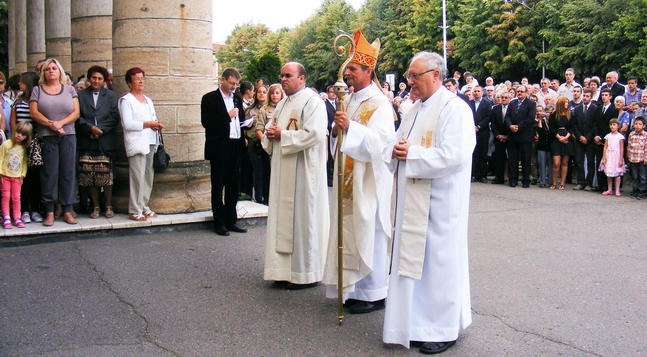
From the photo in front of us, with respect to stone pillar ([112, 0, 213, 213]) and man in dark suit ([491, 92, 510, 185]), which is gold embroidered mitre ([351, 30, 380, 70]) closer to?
stone pillar ([112, 0, 213, 213])

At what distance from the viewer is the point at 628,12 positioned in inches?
1270

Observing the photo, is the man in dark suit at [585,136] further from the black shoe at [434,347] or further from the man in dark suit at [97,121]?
the black shoe at [434,347]

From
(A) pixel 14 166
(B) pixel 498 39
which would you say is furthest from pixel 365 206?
(B) pixel 498 39

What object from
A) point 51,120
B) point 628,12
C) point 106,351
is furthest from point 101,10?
point 628,12

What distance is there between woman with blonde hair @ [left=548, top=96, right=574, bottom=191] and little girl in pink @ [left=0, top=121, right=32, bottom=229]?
371 inches

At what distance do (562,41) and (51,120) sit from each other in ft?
107

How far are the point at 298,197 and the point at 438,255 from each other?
6.45ft

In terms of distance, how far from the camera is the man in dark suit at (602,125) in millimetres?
13336

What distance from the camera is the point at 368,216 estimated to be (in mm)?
5793

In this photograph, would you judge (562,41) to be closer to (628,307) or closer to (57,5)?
(57,5)

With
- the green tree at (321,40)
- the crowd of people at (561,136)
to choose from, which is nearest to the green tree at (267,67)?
the crowd of people at (561,136)

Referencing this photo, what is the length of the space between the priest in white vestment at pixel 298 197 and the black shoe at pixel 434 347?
1.79 m

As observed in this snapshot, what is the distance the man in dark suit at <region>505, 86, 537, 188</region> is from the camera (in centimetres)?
1427

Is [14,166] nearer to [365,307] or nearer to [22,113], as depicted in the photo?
[22,113]
